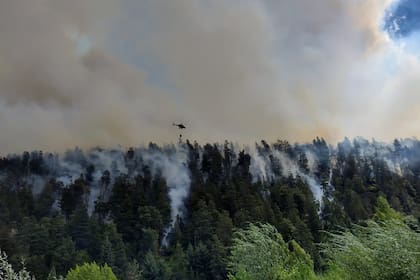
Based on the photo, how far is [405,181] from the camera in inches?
6969

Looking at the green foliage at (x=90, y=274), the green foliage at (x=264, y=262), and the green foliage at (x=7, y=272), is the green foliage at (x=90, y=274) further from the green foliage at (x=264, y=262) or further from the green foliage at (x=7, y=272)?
the green foliage at (x=7, y=272)

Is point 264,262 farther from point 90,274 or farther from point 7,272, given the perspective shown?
point 90,274

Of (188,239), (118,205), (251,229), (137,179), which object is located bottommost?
(251,229)

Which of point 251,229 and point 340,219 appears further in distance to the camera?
point 340,219

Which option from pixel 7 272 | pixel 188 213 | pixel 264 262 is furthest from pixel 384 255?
pixel 188 213

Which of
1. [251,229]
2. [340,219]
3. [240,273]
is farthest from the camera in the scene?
[340,219]

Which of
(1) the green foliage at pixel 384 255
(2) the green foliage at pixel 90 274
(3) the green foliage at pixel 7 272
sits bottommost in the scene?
(3) the green foliage at pixel 7 272

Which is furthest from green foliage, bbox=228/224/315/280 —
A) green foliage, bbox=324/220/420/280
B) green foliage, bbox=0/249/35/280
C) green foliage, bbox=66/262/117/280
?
green foliage, bbox=66/262/117/280

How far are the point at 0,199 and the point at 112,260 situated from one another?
64877 mm

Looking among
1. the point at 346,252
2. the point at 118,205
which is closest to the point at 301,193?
the point at 118,205

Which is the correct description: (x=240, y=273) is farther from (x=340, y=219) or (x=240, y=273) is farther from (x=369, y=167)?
(x=369, y=167)

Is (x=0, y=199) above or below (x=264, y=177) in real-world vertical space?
below

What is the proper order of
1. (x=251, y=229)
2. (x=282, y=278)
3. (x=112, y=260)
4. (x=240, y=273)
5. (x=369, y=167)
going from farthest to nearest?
(x=369, y=167) → (x=112, y=260) → (x=251, y=229) → (x=240, y=273) → (x=282, y=278)

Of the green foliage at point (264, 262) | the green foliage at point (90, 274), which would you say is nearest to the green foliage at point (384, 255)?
the green foliage at point (264, 262)
